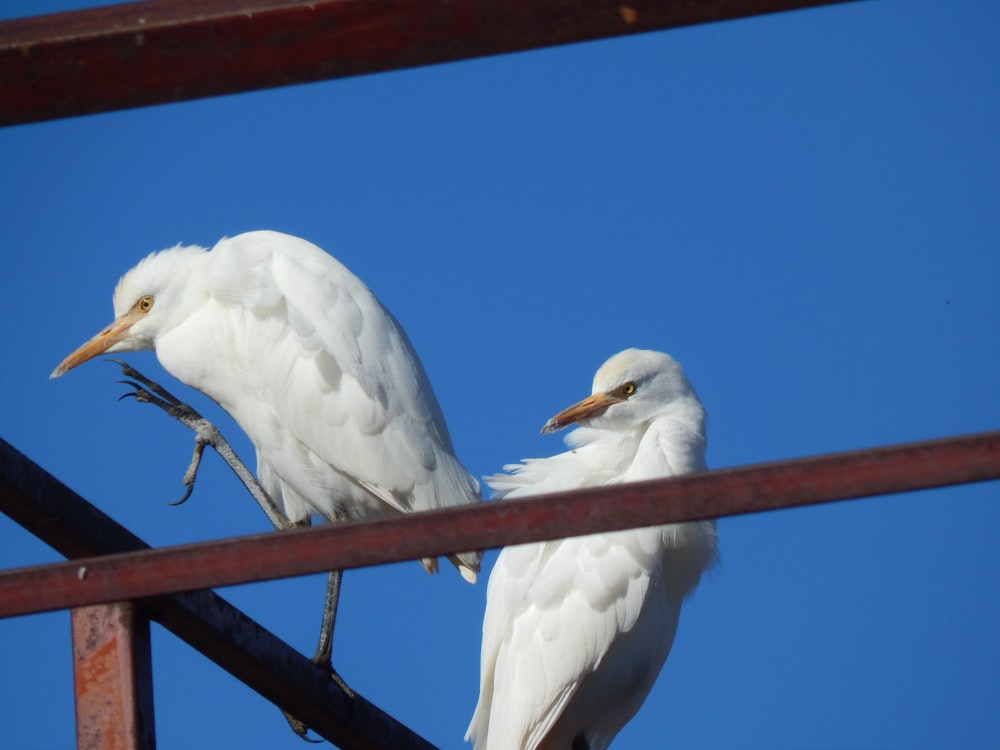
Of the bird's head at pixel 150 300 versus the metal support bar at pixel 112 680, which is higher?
the bird's head at pixel 150 300

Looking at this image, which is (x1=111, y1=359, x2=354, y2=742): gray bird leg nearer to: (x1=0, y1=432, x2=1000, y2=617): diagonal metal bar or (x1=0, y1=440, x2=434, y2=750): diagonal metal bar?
(x1=0, y1=440, x2=434, y2=750): diagonal metal bar

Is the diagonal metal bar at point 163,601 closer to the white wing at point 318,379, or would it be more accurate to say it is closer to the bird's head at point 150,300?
the white wing at point 318,379

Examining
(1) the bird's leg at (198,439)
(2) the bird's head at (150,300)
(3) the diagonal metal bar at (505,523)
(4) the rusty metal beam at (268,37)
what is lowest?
(3) the diagonal metal bar at (505,523)

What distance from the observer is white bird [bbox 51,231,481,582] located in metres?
5.87

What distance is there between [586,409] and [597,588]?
0.98 meters

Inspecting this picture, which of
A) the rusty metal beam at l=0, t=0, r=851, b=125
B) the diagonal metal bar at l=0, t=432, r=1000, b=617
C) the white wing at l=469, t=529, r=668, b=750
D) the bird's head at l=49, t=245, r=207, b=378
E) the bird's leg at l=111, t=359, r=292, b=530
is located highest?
the bird's head at l=49, t=245, r=207, b=378

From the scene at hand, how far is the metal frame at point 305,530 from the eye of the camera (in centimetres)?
173

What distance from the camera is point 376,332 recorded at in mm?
5965

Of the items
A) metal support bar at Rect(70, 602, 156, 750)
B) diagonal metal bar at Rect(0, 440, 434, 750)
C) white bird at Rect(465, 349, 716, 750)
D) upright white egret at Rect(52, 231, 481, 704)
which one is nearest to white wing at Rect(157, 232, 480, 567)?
upright white egret at Rect(52, 231, 481, 704)

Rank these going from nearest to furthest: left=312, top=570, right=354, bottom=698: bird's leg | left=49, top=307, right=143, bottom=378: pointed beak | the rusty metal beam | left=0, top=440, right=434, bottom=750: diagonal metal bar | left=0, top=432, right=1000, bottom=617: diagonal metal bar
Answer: the rusty metal beam → left=0, top=432, right=1000, bottom=617: diagonal metal bar → left=0, top=440, right=434, bottom=750: diagonal metal bar → left=312, top=570, right=354, bottom=698: bird's leg → left=49, top=307, right=143, bottom=378: pointed beak

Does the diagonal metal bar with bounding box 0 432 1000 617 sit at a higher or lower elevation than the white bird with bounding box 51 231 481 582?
lower

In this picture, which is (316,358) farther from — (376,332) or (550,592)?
(550,592)

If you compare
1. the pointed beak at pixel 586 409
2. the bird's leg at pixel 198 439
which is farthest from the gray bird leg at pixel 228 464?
the pointed beak at pixel 586 409

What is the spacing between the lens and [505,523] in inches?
79.6
